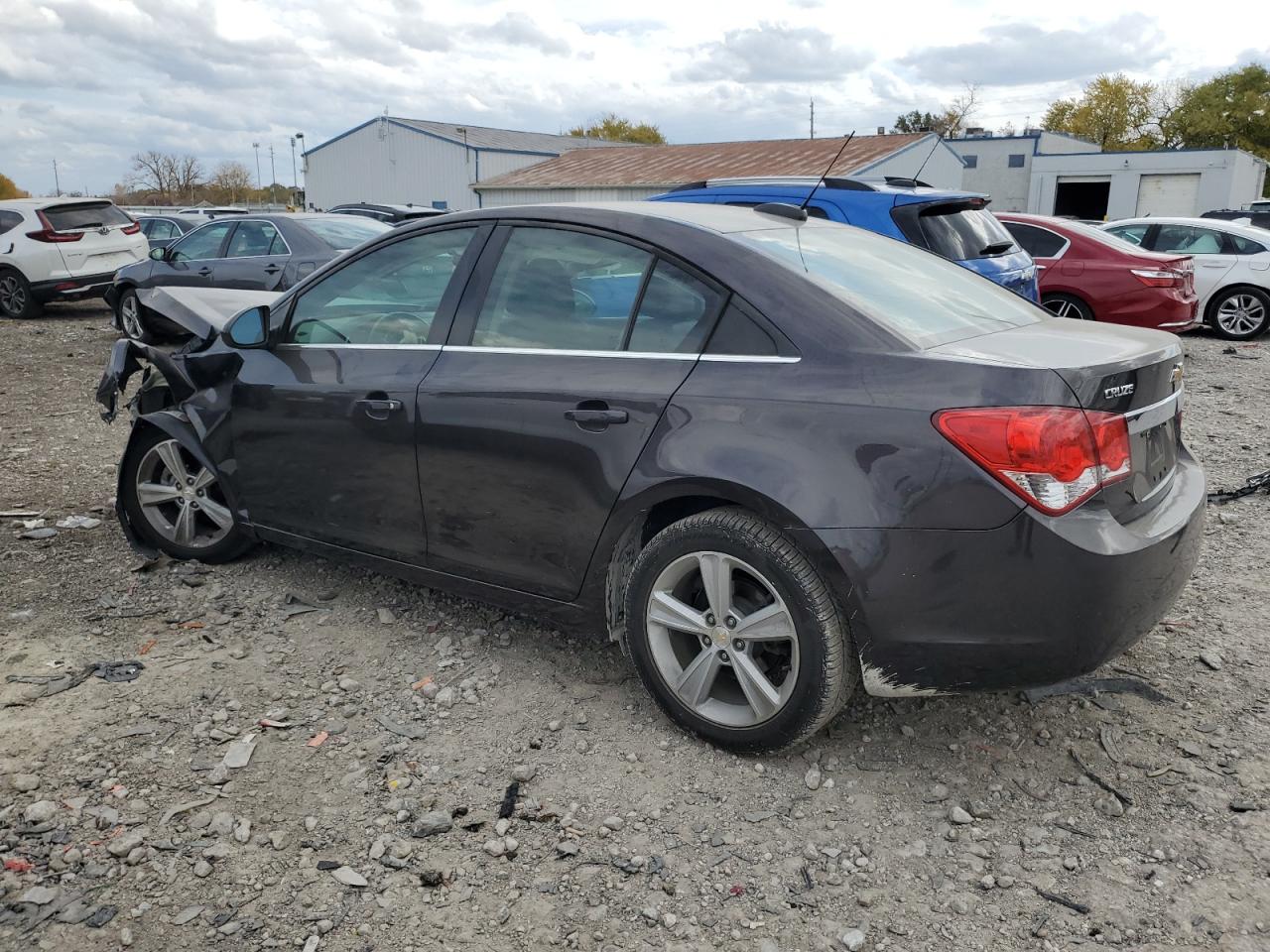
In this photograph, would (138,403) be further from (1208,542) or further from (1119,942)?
(1208,542)

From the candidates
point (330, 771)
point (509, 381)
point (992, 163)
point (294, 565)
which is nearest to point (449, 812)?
point (330, 771)

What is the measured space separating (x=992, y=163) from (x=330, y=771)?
1921 inches

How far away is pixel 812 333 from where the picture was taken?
9.75 ft

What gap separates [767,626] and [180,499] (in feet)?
10.0

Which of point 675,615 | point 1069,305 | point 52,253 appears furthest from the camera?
point 52,253

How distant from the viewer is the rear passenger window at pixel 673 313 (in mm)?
3174

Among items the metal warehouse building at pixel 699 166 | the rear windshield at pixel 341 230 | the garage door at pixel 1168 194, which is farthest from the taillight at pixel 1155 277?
the garage door at pixel 1168 194

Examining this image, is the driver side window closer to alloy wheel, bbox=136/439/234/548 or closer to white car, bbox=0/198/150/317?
alloy wheel, bbox=136/439/234/548

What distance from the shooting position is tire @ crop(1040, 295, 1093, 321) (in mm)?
11227

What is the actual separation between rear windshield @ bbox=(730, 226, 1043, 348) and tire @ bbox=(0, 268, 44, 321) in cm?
1429

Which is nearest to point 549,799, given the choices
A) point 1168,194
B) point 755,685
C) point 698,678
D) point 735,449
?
point 698,678

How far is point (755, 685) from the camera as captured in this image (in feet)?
10.0

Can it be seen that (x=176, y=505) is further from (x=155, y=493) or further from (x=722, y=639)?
(x=722, y=639)

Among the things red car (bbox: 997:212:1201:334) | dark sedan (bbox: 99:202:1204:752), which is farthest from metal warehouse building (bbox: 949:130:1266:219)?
dark sedan (bbox: 99:202:1204:752)
